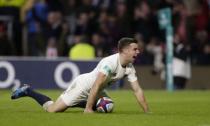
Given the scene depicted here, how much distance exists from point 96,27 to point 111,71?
498 inches

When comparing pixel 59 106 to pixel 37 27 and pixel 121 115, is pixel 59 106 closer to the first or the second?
pixel 121 115

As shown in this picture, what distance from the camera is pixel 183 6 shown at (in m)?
27.4

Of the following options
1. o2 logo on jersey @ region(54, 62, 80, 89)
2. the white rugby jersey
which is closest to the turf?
the white rugby jersey

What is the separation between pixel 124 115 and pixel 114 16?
12.9m

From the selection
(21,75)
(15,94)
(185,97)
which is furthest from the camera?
(21,75)

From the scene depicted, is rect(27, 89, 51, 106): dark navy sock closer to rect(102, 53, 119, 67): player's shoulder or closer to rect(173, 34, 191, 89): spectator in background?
rect(102, 53, 119, 67): player's shoulder

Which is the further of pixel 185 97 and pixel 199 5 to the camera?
pixel 199 5

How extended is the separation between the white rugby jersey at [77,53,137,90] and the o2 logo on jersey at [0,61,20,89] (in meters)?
9.76

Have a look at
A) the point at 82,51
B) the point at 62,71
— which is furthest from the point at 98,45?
the point at 62,71

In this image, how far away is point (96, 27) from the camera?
26.7 meters

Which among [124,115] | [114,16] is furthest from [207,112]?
[114,16]

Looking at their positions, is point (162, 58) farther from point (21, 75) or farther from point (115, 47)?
point (21, 75)

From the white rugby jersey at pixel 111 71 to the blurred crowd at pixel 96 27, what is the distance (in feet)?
36.5

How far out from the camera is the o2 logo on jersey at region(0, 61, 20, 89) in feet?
78.8
